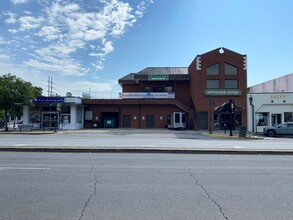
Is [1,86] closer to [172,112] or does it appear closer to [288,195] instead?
[172,112]

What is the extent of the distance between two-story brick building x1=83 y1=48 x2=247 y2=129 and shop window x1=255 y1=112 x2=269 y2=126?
1.63 m

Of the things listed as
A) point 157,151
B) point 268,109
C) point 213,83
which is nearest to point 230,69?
point 213,83

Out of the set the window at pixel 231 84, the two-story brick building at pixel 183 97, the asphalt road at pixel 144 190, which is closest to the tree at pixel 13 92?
the two-story brick building at pixel 183 97

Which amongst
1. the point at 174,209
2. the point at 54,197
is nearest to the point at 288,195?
the point at 174,209

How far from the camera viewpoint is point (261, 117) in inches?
1419

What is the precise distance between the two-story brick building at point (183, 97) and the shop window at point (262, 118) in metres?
1.63

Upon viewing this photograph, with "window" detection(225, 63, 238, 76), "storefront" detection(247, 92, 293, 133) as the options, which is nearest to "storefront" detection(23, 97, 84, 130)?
"window" detection(225, 63, 238, 76)

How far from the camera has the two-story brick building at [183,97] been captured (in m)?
37.3

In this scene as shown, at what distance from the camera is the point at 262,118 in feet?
118

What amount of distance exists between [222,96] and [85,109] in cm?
2156

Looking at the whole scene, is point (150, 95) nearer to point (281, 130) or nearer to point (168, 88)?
point (168, 88)

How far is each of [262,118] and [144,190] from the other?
33.6m

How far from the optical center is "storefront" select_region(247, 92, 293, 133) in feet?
117

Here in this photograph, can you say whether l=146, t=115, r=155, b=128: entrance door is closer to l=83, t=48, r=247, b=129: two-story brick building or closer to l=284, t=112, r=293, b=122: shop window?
l=83, t=48, r=247, b=129: two-story brick building
